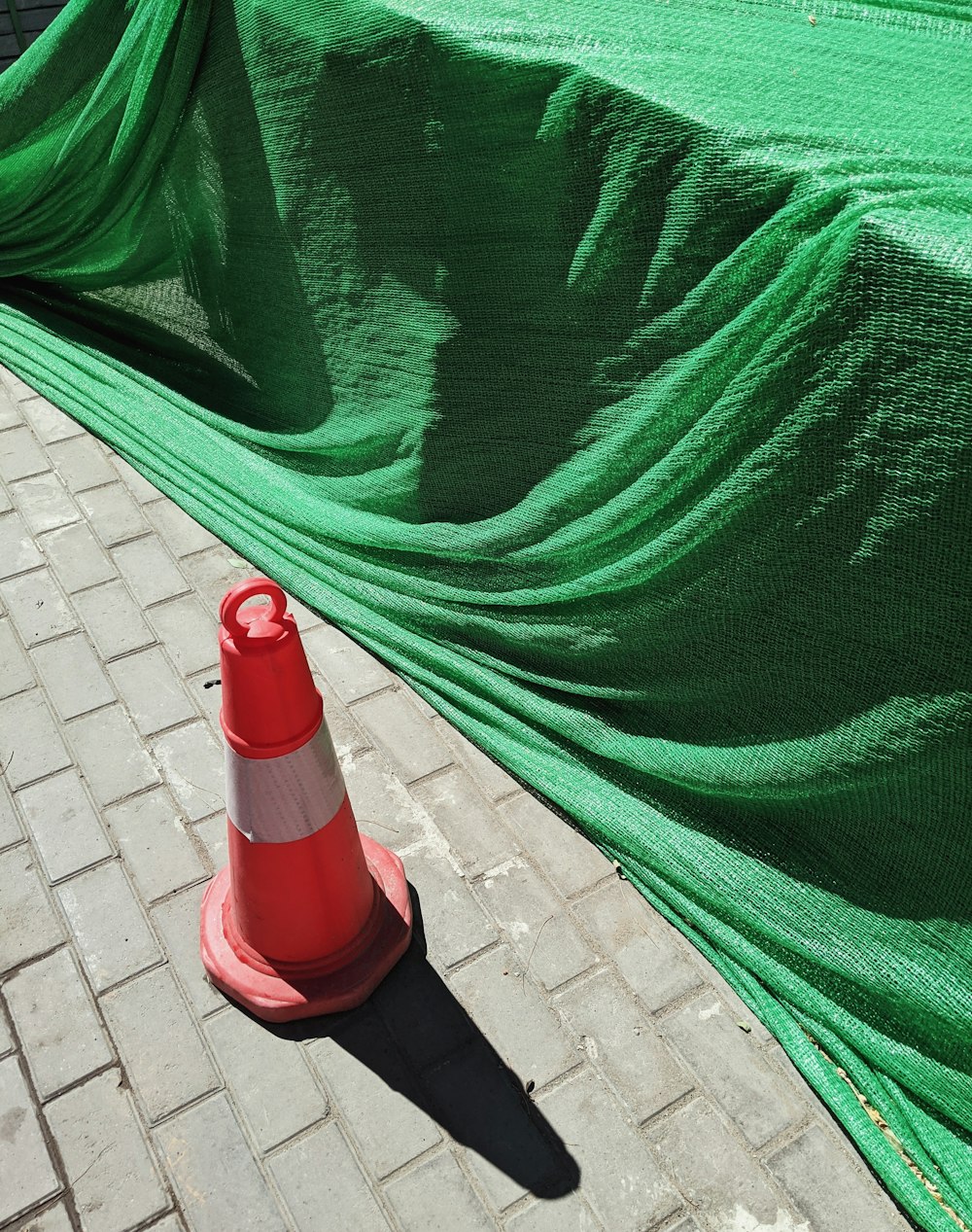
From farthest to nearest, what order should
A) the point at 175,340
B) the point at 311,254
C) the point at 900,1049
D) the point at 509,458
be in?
the point at 175,340
the point at 311,254
the point at 509,458
the point at 900,1049

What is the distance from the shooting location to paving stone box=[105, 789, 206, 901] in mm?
2707

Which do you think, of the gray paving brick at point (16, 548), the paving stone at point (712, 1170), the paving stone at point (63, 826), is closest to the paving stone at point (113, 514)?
the gray paving brick at point (16, 548)

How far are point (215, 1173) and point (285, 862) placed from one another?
0.64m

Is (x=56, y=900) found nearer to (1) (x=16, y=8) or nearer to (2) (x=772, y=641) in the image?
(2) (x=772, y=641)

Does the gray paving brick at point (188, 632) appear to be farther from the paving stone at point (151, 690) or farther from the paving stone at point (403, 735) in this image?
the paving stone at point (403, 735)

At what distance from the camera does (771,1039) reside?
244 centimetres

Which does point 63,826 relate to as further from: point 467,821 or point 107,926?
point 467,821

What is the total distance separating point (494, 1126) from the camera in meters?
2.27

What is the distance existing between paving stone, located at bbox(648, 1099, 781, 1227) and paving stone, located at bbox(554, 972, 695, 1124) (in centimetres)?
5

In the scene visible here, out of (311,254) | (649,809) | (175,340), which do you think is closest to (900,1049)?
(649,809)

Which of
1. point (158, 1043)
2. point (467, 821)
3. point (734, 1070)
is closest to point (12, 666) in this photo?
point (158, 1043)

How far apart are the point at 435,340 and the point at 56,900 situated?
188cm

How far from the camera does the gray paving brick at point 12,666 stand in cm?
323

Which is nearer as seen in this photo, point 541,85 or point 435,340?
point 541,85
